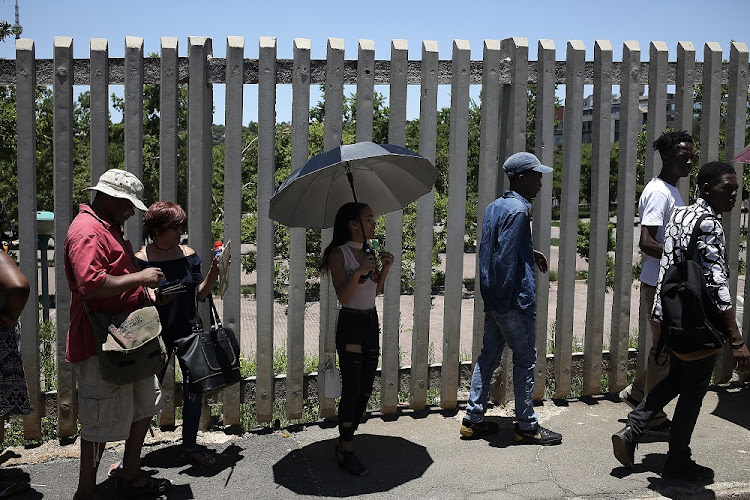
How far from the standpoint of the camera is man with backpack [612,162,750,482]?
4.30m

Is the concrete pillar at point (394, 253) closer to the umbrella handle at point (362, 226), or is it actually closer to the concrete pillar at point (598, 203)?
the umbrella handle at point (362, 226)

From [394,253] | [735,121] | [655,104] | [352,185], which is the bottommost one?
[394,253]

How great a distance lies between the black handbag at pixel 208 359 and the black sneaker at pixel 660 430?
2.77m

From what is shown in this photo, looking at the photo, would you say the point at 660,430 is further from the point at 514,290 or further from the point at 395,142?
the point at 395,142

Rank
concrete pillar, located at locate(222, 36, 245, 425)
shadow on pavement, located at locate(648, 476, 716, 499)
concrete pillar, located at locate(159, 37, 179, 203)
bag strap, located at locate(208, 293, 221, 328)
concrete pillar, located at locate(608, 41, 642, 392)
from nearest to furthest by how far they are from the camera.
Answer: shadow on pavement, located at locate(648, 476, 716, 499)
bag strap, located at locate(208, 293, 221, 328)
concrete pillar, located at locate(159, 37, 179, 203)
concrete pillar, located at locate(222, 36, 245, 425)
concrete pillar, located at locate(608, 41, 642, 392)

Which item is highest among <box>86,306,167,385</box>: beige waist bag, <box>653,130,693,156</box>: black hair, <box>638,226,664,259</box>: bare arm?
<box>653,130,693,156</box>: black hair

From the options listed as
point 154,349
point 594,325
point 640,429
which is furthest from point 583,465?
point 154,349

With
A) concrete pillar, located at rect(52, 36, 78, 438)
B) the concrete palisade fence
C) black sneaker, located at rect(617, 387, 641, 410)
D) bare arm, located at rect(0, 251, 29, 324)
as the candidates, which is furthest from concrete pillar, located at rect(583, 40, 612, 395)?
bare arm, located at rect(0, 251, 29, 324)

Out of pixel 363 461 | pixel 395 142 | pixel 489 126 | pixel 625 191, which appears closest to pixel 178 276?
pixel 363 461

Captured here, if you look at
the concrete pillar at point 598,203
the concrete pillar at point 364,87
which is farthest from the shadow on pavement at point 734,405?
the concrete pillar at point 364,87

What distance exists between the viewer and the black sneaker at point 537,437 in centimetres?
513

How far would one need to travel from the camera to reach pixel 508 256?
4879mm

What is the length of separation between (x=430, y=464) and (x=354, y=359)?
841 millimetres

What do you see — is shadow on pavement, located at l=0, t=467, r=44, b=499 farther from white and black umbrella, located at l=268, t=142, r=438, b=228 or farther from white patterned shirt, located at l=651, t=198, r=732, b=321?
white patterned shirt, located at l=651, t=198, r=732, b=321
